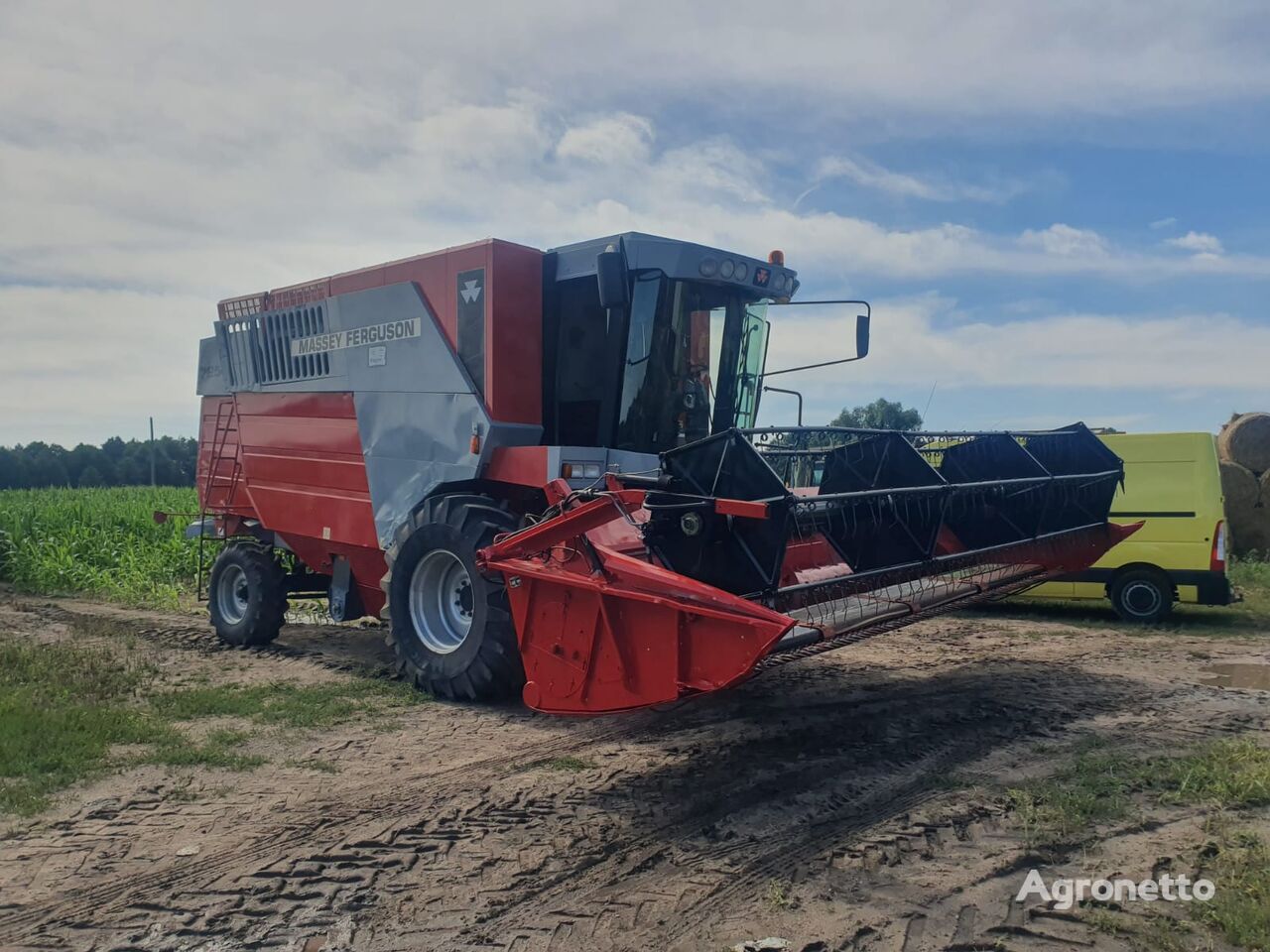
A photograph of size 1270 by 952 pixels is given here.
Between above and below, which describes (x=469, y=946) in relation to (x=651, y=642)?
below

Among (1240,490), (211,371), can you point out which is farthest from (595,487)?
(1240,490)

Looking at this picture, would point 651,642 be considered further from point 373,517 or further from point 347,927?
point 373,517

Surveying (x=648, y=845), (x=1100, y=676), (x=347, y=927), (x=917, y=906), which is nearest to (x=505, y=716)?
(x=648, y=845)

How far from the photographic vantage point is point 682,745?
16.7ft

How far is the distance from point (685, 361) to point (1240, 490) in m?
9.83

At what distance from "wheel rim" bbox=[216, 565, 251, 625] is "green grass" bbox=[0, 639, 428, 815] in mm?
1172

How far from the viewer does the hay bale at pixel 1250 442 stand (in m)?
12.7

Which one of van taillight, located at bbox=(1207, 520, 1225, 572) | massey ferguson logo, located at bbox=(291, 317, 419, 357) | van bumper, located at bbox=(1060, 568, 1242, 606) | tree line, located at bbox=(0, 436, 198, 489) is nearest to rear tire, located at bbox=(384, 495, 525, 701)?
massey ferguson logo, located at bbox=(291, 317, 419, 357)

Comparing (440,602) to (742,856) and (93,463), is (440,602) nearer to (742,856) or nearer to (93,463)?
(742,856)

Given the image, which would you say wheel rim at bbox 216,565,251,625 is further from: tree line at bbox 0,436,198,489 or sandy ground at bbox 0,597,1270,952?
tree line at bbox 0,436,198,489

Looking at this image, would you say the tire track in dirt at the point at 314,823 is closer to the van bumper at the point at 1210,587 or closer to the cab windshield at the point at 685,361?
the cab windshield at the point at 685,361

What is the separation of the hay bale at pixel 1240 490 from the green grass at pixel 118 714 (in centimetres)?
1135

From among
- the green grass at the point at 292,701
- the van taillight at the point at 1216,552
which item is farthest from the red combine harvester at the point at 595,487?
the van taillight at the point at 1216,552

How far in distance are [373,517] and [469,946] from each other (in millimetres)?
4509
